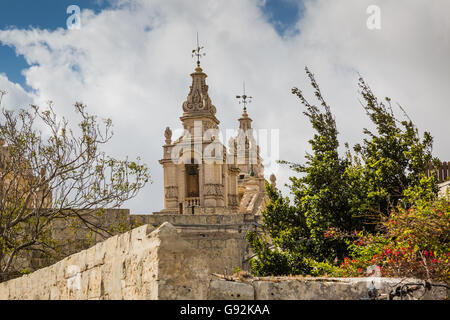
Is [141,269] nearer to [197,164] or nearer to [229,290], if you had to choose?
[229,290]

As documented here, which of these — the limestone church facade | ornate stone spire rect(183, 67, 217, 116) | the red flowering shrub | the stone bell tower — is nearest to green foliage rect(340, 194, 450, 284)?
the red flowering shrub

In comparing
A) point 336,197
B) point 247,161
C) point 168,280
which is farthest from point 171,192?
point 168,280

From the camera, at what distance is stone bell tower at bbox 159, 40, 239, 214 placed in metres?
34.7

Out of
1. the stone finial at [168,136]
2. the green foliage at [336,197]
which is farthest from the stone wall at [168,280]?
the stone finial at [168,136]

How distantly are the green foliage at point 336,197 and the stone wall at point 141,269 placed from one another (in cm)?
574

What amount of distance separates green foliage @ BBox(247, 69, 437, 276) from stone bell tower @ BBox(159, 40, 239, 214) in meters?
21.8

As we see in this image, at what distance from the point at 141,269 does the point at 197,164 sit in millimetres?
31622

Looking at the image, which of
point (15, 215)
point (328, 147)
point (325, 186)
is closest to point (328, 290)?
point (325, 186)

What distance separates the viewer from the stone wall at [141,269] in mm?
3805

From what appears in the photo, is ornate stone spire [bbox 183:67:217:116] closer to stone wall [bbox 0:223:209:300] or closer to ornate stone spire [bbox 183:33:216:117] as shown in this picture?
ornate stone spire [bbox 183:33:216:117]

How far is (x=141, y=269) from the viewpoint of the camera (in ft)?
13.3

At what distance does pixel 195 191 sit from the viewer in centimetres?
3669

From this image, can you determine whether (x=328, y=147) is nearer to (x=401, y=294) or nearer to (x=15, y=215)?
(x=15, y=215)
